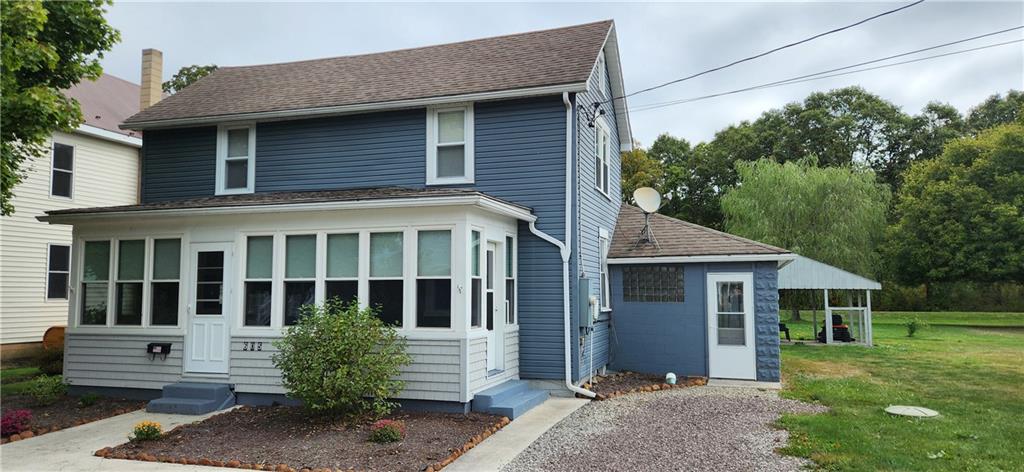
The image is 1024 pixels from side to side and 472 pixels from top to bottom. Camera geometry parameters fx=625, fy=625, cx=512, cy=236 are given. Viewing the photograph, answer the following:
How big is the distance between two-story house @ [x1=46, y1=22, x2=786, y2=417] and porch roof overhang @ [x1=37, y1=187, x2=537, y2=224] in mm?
38

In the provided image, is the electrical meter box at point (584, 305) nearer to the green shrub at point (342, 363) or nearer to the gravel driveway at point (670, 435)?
the gravel driveway at point (670, 435)

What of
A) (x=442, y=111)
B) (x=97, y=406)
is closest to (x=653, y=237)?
(x=442, y=111)

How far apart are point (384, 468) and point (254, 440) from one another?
6.89 feet

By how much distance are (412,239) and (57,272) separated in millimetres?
12240

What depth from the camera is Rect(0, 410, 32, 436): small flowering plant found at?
748cm

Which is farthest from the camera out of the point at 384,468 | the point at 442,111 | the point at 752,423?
the point at 442,111

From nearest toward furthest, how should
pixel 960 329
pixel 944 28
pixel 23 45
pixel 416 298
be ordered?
pixel 23 45 < pixel 416 298 < pixel 944 28 < pixel 960 329

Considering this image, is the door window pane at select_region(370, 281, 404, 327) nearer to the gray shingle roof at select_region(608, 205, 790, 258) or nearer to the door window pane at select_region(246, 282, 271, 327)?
the door window pane at select_region(246, 282, 271, 327)

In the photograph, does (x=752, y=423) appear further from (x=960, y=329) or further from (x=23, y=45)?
(x=960, y=329)

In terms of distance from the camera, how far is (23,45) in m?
6.46

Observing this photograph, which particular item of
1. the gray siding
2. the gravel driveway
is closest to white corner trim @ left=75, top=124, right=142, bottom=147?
the gray siding

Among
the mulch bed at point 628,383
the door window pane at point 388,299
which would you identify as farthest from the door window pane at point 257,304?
the mulch bed at point 628,383

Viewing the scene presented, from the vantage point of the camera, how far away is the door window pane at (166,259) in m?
9.80

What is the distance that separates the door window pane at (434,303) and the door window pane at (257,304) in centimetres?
244
